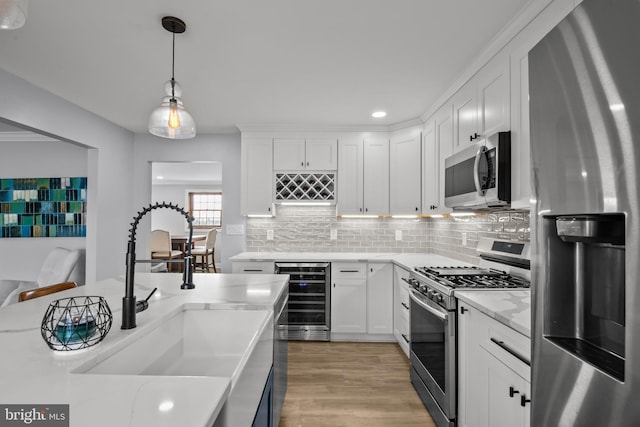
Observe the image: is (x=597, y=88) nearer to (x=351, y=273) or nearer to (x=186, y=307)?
(x=186, y=307)

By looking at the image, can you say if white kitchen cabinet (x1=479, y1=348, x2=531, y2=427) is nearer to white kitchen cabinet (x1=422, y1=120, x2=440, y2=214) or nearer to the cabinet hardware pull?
the cabinet hardware pull

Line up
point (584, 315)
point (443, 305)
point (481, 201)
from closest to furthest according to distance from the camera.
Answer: point (584, 315), point (443, 305), point (481, 201)

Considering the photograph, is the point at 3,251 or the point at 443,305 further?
the point at 3,251

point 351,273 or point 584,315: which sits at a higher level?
point 584,315

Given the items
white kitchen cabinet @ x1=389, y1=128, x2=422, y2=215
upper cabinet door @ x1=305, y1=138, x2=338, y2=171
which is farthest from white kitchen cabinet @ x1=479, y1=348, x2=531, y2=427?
upper cabinet door @ x1=305, y1=138, x2=338, y2=171

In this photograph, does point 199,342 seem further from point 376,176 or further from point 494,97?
point 376,176

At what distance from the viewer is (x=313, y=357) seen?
3156 millimetres

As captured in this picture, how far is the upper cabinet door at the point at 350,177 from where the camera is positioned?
3.86 metres

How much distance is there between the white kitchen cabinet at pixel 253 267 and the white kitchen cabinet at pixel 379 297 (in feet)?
3.66

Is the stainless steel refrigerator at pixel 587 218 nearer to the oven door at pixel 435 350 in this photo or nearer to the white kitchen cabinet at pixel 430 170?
the oven door at pixel 435 350

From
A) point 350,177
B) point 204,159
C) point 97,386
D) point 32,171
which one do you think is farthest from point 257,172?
point 97,386

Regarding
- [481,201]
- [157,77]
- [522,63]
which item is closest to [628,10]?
[522,63]

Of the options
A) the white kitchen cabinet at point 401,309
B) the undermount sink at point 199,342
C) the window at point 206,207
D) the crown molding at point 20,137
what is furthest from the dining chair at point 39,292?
the window at point 206,207

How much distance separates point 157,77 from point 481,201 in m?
2.64
